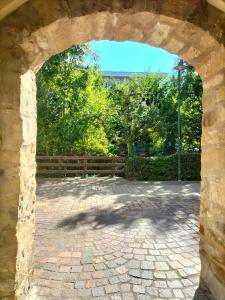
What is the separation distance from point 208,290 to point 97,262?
1.32m

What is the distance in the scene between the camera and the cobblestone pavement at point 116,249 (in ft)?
9.36

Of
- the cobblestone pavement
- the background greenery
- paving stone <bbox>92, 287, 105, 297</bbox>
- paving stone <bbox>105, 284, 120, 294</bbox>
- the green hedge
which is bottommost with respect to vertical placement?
paving stone <bbox>92, 287, 105, 297</bbox>

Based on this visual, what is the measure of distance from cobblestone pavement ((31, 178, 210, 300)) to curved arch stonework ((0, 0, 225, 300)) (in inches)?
16.4

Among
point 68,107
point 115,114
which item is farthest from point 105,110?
point 68,107

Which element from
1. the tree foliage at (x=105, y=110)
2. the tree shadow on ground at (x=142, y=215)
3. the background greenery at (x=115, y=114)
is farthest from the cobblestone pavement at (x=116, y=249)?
the tree foliage at (x=105, y=110)

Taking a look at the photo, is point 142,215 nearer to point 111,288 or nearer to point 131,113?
point 111,288

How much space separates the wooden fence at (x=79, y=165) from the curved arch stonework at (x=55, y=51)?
9258 mm

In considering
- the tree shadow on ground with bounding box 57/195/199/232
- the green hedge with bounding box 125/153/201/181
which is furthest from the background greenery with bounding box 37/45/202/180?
the tree shadow on ground with bounding box 57/195/199/232

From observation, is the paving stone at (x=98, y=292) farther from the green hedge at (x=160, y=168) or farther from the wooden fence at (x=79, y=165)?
the wooden fence at (x=79, y=165)

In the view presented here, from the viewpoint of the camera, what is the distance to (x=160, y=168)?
12.0 m

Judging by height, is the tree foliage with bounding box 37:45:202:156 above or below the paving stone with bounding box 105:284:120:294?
above

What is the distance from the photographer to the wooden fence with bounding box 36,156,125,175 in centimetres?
1191

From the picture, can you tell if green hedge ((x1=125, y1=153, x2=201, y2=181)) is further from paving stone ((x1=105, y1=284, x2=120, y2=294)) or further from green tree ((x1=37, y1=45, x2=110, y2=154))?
paving stone ((x1=105, y1=284, x2=120, y2=294))

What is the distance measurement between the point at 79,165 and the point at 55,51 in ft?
31.9
